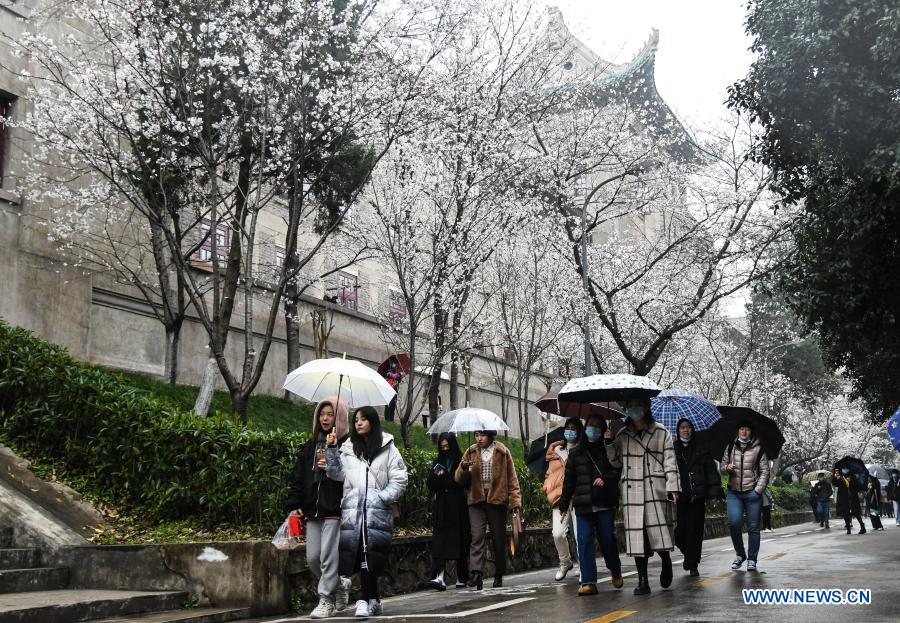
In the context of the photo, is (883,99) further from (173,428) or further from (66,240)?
(66,240)

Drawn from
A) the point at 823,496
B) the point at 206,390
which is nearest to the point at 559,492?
the point at 206,390

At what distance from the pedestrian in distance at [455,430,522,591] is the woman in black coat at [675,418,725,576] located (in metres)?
2.16

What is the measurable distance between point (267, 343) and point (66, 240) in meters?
8.08

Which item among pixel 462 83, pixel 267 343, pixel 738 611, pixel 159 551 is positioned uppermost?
pixel 462 83

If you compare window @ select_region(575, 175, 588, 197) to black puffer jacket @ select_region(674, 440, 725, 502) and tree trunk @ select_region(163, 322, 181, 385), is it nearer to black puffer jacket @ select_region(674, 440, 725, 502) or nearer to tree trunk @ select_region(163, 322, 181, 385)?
tree trunk @ select_region(163, 322, 181, 385)

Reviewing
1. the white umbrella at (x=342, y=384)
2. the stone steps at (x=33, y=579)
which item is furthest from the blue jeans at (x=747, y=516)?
the stone steps at (x=33, y=579)

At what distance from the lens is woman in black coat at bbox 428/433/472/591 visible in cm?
1187

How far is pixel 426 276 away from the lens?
61.1 ft

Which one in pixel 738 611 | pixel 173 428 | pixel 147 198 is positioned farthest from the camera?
pixel 147 198

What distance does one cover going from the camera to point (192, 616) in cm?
844

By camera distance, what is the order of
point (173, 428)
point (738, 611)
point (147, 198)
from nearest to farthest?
point (738, 611) < point (173, 428) < point (147, 198)

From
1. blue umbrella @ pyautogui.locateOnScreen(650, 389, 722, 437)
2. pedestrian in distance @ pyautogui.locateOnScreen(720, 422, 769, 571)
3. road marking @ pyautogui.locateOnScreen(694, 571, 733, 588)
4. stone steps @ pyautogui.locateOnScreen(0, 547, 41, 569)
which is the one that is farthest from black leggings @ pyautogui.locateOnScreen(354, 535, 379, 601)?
blue umbrella @ pyautogui.locateOnScreen(650, 389, 722, 437)

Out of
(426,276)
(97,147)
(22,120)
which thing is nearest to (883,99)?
(426,276)

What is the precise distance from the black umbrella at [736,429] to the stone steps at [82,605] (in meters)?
7.22
